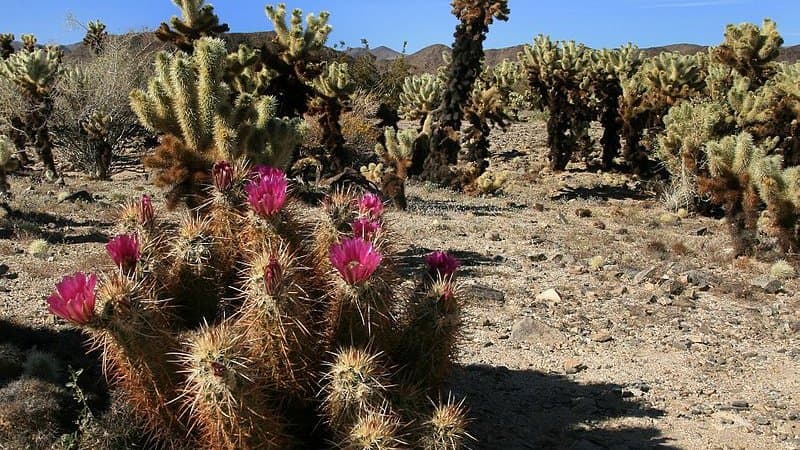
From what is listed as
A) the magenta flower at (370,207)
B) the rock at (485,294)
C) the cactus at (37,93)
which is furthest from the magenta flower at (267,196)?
the cactus at (37,93)

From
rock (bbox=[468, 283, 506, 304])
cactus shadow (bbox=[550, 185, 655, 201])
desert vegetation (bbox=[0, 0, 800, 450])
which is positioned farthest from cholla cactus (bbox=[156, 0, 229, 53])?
cactus shadow (bbox=[550, 185, 655, 201])

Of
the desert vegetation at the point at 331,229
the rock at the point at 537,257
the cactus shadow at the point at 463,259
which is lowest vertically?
the rock at the point at 537,257

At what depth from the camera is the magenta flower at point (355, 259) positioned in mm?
3006

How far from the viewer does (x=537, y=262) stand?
845 cm

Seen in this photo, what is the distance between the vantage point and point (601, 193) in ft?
50.6

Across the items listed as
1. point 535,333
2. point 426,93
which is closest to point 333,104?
point 426,93

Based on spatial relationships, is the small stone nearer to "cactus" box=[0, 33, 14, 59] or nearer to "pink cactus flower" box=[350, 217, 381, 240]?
"pink cactus flower" box=[350, 217, 381, 240]

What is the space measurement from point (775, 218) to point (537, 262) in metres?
2.90

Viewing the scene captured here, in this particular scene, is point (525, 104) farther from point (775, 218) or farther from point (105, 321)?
point (105, 321)

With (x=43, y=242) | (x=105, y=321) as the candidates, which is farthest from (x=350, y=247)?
(x=43, y=242)

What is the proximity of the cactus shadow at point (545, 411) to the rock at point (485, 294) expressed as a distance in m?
1.52

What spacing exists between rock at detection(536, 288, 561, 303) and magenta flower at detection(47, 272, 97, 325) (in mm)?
4956

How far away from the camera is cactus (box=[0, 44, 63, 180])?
45.3 ft

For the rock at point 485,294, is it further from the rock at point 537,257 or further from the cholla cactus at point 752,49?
the cholla cactus at point 752,49
